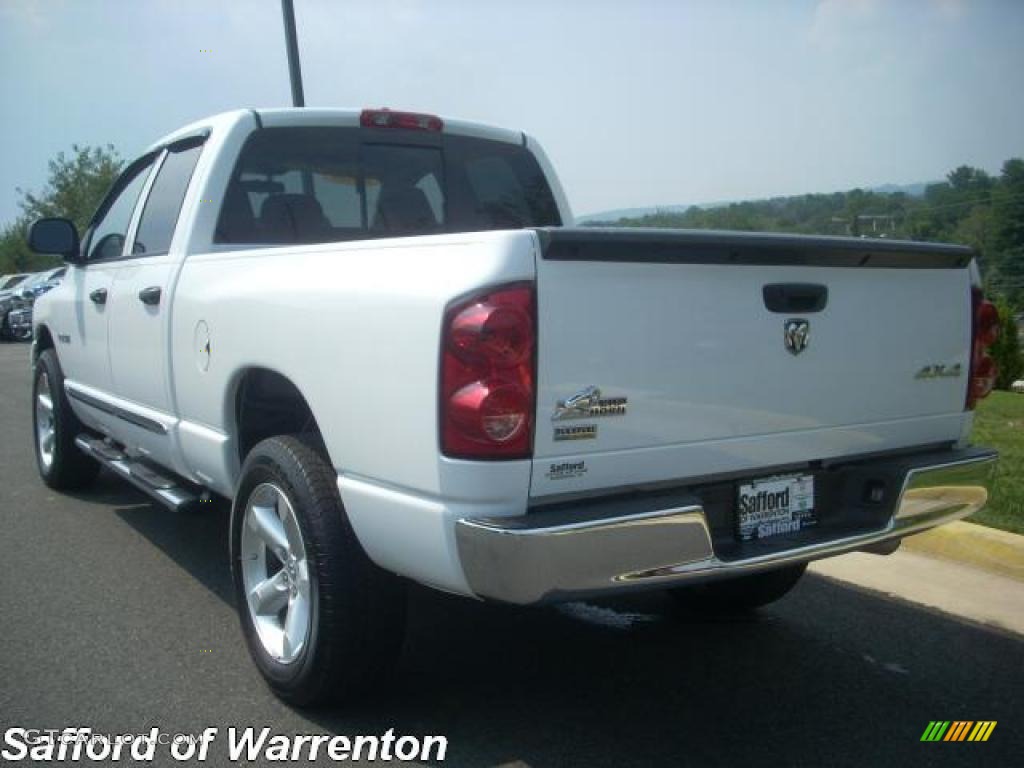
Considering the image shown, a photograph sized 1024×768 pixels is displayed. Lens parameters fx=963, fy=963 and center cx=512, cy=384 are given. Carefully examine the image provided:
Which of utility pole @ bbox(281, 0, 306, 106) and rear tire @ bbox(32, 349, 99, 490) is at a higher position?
utility pole @ bbox(281, 0, 306, 106)

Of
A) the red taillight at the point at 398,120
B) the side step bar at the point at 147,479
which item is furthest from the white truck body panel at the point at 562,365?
the red taillight at the point at 398,120

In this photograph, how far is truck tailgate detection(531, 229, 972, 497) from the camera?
249cm

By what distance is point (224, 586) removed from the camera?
441cm

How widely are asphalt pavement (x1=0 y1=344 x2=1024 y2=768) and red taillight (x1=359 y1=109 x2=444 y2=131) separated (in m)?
2.22

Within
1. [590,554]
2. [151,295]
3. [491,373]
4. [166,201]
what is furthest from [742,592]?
[166,201]

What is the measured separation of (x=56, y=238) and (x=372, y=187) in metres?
2.03

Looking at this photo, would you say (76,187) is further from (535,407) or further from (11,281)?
(535,407)

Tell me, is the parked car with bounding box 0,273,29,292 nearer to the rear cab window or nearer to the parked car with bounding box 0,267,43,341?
the parked car with bounding box 0,267,43,341

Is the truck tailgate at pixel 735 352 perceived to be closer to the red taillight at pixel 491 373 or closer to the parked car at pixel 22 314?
the red taillight at pixel 491 373

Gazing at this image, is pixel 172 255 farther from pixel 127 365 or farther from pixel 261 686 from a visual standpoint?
pixel 261 686

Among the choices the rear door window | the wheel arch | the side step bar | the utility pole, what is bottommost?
the side step bar

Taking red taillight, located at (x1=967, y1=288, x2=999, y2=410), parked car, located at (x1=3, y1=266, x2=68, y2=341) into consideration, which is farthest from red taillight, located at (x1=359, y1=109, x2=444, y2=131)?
parked car, located at (x1=3, y1=266, x2=68, y2=341)

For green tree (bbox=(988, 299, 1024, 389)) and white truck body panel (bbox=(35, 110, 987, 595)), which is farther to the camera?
green tree (bbox=(988, 299, 1024, 389))

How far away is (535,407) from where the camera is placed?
244cm
